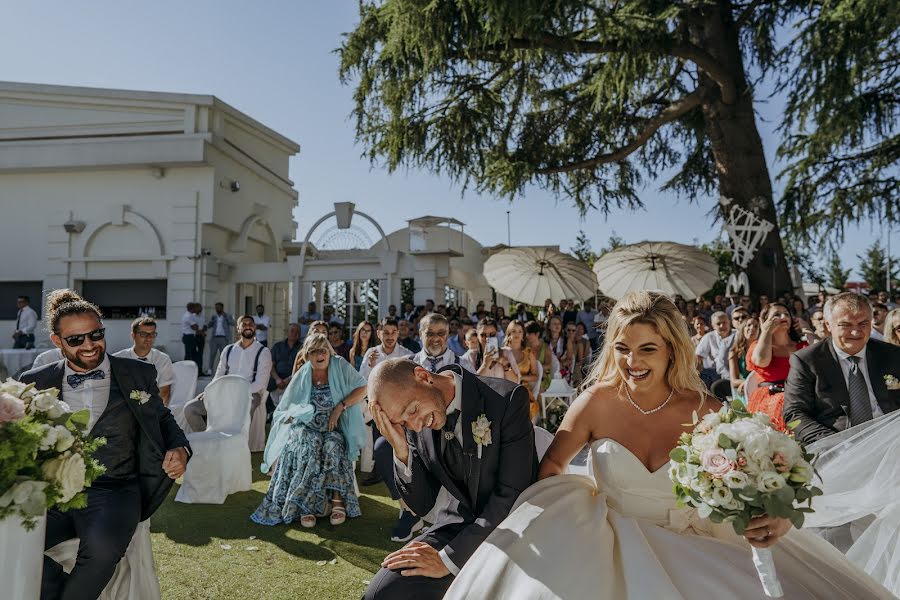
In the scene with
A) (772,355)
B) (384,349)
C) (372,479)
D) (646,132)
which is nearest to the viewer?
(772,355)

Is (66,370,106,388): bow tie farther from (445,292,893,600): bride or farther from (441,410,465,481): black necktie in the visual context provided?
(445,292,893,600): bride

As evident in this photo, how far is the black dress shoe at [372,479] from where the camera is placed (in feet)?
24.6

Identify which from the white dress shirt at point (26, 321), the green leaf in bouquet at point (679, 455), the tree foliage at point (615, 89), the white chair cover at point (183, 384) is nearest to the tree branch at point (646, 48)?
the tree foliage at point (615, 89)

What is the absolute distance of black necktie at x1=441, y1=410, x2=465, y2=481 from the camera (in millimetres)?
2914

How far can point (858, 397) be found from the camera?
163 inches

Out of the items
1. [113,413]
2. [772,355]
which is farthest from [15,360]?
[772,355]

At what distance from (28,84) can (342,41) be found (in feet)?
34.7

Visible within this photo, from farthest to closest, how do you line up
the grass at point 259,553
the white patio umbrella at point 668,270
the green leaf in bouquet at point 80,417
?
the white patio umbrella at point 668,270, the grass at point 259,553, the green leaf in bouquet at point 80,417

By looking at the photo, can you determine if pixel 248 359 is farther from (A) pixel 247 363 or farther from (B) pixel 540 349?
(B) pixel 540 349

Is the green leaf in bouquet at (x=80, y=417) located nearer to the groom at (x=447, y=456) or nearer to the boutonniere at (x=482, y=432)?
the groom at (x=447, y=456)

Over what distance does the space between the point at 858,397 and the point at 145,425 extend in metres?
4.36

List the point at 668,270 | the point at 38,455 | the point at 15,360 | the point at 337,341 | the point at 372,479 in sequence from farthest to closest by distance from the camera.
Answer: the point at 15,360, the point at 668,270, the point at 337,341, the point at 372,479, the point at 38,455

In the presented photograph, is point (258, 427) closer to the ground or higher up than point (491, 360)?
closer to the ground

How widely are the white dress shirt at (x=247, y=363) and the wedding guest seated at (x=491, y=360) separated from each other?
2777mm
